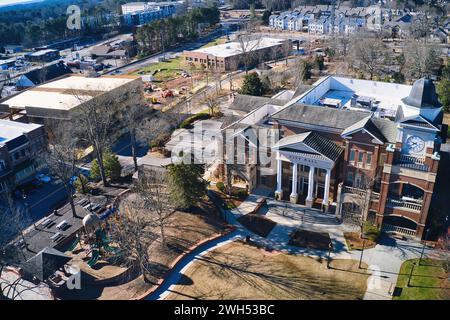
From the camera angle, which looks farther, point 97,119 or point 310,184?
point 97,119

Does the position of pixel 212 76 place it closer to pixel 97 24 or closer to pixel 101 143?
pixel 101 143

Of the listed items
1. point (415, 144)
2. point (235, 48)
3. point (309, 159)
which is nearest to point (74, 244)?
point (309, 159)

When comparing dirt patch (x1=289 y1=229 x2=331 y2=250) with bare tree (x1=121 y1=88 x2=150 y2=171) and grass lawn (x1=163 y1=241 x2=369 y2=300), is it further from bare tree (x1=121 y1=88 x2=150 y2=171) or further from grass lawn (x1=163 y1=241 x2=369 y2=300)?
bare tree (x1=121 y1=88 x2=150 y2=171)

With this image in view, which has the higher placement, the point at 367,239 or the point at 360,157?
the point at 360,157

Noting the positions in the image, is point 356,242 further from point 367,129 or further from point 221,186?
point 221,186

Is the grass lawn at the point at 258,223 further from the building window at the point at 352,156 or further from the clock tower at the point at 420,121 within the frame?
the clock tower at the point at 420,121

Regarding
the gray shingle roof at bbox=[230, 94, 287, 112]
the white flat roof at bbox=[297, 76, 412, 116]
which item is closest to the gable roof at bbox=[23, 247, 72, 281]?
the gray shingle roof at bbox=[230, 94, 287, 112]

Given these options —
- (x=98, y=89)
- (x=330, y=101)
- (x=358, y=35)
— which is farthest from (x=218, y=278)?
(x=358, y=35)

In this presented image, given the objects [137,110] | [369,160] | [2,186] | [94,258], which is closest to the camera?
[94,258]
